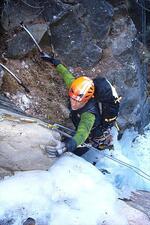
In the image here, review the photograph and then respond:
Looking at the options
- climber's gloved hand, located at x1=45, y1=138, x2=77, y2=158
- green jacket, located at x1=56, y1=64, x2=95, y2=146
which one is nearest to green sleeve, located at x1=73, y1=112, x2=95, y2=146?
green jacket, located at x1=56, y1=64, x2=95, y2=146

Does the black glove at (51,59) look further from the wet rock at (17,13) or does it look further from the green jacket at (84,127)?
the green jacket at (84,127)

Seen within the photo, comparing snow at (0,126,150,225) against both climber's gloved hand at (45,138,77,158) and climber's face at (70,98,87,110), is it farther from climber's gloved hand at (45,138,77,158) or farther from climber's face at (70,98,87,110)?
climber's face at (70,98,87,110)

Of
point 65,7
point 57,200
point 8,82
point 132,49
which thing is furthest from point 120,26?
point 57,200

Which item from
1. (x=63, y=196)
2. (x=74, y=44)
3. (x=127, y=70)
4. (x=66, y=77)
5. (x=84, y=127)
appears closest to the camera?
(x=63, y=196)

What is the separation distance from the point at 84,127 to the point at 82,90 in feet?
1.64

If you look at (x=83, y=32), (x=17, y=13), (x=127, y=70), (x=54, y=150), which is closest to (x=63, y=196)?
(x=54, y=150)

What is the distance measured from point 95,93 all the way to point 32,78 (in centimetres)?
181

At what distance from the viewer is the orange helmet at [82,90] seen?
5387 millimetres

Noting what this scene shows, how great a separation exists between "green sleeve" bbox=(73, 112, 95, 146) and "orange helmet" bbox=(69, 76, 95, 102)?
0.76ft

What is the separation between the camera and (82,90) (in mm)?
5391

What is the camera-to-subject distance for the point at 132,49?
8.23 metres

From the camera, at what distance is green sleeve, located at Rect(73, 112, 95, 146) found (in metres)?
5.14

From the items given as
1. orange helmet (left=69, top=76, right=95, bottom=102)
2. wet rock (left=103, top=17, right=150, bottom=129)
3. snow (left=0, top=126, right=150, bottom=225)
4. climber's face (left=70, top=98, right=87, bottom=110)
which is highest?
orange helmet (left=69, top=76, right=95, bottom=102)

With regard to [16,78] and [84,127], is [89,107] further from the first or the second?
[16,78]
